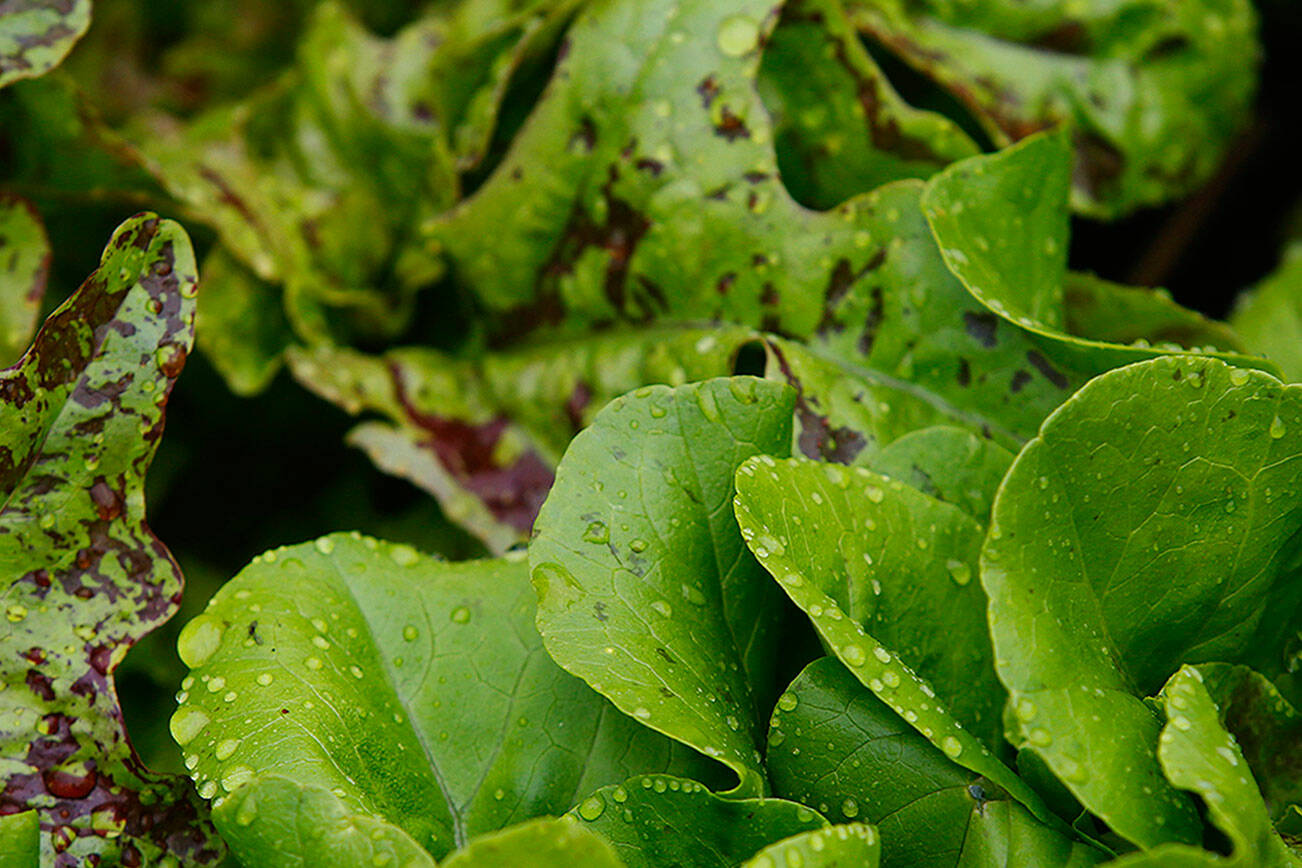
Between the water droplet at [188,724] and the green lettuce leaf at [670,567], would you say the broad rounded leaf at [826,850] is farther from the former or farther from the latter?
the water droplet at [188,724]

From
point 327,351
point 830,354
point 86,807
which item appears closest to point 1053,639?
point 830,354

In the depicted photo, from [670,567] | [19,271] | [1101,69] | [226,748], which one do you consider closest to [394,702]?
[226,748]

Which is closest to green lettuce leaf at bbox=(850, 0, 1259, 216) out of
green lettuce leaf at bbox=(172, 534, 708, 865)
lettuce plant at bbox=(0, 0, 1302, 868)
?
lettuce plant at bbox=(0, 0, 1302, 868)

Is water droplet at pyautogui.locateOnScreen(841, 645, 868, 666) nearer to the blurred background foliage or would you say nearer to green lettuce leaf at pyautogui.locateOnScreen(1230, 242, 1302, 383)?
the blurred background foliage

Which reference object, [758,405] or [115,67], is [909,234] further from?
[115,67]

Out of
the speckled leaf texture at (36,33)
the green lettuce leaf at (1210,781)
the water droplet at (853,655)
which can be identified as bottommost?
the green lettuce leaf at (1210,781)

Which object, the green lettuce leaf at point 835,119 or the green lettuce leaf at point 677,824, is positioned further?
the green lettuce leaf at point 835,119

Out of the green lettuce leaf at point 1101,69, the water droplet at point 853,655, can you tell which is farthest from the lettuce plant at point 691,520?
the green lettuce leaf at point 1101,69
